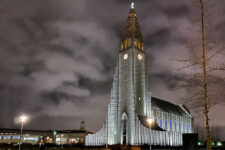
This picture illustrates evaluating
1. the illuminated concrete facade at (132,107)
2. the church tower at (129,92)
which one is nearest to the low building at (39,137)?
the illuminated concrete facade at (132,107)

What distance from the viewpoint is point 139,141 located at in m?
62.0

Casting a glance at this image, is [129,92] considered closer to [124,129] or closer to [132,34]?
[124,129]

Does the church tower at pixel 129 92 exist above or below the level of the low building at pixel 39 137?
above

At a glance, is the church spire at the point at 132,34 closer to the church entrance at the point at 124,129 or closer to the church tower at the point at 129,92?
the church tower at the point at 129,92

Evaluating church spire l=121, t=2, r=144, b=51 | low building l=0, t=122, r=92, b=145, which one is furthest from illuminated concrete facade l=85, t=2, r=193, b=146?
low building l=0, t=122, r=92, b=145

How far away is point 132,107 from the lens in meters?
67.8

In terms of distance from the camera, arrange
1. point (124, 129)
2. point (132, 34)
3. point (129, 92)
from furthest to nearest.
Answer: point (132, 34) → point (129, 92) → point (124, 129)

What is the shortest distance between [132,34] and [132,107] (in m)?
26.4

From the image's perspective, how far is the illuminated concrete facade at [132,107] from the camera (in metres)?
64.3

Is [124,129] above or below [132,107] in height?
below

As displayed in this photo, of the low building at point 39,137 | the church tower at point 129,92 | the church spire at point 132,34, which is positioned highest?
the church spire at point 132,34

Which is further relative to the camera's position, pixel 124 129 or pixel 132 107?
pixel 124 129

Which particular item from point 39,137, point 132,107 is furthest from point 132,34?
point 39,137

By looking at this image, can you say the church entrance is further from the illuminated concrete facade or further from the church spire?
the church spire
